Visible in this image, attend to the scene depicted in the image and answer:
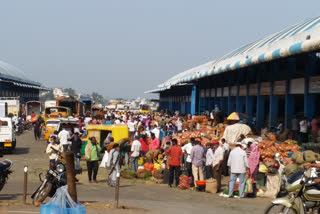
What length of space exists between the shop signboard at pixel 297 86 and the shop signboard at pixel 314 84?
81 centimetres

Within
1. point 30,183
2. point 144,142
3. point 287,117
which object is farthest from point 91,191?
point 287,117

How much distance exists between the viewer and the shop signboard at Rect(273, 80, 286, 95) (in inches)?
1102

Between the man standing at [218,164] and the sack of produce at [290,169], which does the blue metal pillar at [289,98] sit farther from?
the man standing at [218,164]

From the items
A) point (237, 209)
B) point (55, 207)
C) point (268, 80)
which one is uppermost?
point (268, 80)

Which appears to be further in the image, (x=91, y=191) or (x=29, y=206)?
(x=91, y=191)

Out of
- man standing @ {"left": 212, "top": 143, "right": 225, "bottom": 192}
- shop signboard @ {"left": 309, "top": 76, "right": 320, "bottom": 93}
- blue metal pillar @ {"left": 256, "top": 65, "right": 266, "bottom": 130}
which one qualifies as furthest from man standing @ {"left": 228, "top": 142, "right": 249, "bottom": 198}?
blue metal pillar @ {"left": 256, "top": 65, "right": 266, "bottom": 130}

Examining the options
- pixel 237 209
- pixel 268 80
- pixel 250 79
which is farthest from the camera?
pixel 250 79

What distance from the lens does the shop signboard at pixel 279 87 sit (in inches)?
1102

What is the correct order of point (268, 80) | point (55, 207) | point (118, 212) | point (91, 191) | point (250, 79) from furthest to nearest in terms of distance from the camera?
point (250, 79)
point (268, 80)
point (91, 191)
point (118, 212)
point (55, 207)

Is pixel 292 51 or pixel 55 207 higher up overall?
pixel 292 51

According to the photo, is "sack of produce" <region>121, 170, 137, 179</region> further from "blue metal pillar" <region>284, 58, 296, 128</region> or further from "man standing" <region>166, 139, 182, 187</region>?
"blue metal pillar" <region>284, 58, 296, 128</region>

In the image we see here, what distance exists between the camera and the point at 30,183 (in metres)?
18.3

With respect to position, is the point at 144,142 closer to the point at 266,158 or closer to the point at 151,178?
the point at 151,178

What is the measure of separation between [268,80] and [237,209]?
17.5m
